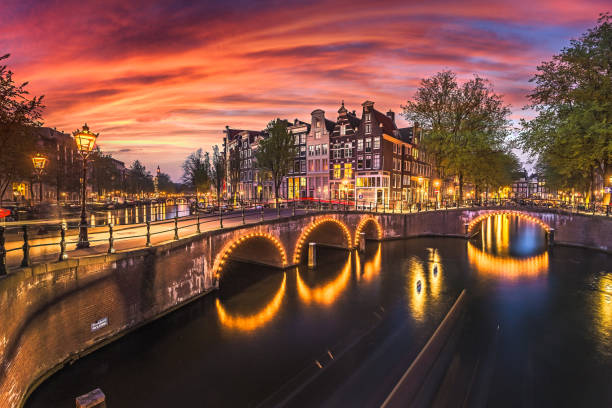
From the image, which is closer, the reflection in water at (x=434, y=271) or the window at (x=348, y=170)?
the reflection in water at (x=434, y=271)

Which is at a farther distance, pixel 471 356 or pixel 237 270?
pixel 237 270

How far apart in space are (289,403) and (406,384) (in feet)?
11.7

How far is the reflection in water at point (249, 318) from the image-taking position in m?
13.8

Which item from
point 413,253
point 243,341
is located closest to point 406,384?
point 243,341

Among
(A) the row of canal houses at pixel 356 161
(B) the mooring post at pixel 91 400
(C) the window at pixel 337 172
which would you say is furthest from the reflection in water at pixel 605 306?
(C) the window at pixel 337 172

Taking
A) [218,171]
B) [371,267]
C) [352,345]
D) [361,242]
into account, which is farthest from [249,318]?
[218,171]

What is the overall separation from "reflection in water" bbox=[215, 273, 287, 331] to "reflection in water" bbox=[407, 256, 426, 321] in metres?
7.21

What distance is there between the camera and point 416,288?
62.0 feet

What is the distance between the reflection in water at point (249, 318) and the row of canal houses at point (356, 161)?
2654 cm

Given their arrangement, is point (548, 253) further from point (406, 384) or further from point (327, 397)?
point (327, 397)

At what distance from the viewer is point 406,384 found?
9.16 meters

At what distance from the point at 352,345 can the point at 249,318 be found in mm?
5338

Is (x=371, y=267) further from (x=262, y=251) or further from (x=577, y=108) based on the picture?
(x=577, y=108)

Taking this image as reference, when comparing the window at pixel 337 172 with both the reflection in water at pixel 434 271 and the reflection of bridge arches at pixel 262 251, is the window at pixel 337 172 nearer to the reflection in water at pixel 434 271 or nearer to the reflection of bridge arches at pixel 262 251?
the reflection in water at pixel 434 271
